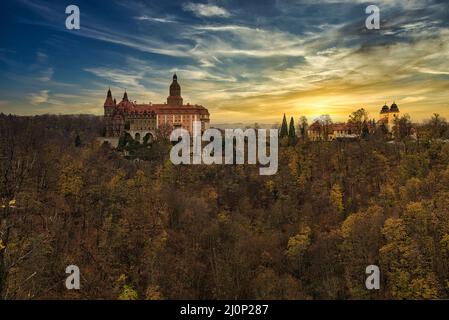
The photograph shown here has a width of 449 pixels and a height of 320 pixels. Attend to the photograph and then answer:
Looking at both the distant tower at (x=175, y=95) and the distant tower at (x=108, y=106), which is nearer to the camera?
the distant tower at (x=108, y=106)

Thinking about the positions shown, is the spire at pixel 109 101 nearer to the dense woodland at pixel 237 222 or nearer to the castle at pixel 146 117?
the castle at pixel 146 117

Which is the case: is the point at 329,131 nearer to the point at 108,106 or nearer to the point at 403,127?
the point at 403,127

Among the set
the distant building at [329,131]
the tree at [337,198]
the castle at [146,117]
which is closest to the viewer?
the tree at [337,198]

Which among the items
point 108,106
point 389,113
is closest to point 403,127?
point 389,113

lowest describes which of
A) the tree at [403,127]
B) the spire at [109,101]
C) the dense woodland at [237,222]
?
the dense woodland at [237,222]

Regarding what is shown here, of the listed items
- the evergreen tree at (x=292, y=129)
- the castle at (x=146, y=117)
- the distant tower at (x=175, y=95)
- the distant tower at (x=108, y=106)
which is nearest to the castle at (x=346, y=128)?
the evergreen tree at (x=292, y=129)

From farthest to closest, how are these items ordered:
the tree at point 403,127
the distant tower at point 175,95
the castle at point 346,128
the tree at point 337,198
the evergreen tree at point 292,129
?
the distant tower at point 175,95
the castle at point 346,128
the evergreen tree at point 292,129
the tree at point 403,127
the tree at point 337,198

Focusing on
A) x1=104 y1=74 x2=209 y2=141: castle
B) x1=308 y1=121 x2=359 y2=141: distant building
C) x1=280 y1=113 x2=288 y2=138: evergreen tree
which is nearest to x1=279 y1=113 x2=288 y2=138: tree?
x1=280 y1=113 x2=288 y2=138: evergreen tree

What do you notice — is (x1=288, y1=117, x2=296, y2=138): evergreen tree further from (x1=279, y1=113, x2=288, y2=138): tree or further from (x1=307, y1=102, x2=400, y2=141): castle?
(x1=307, y1=102, x2=400, y2=141): castle
